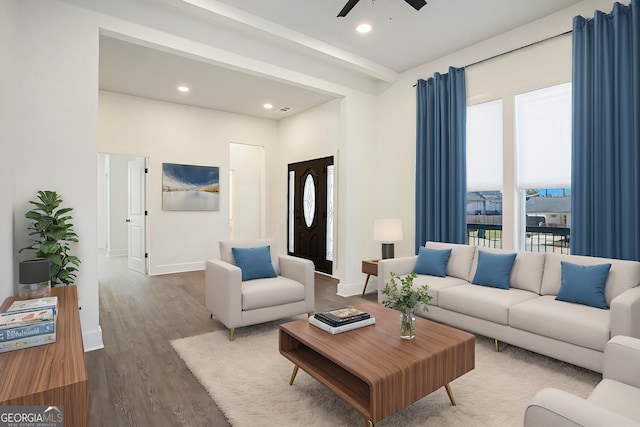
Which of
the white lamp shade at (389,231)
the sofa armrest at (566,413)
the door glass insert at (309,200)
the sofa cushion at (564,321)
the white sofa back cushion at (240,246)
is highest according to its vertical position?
the door glass insert at (309,200)

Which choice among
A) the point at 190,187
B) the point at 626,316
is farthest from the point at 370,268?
the point at 190,187

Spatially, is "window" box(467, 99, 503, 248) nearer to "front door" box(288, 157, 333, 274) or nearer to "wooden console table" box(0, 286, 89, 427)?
"front door" box(288, 157, 333, 274)

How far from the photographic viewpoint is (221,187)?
6.82 m

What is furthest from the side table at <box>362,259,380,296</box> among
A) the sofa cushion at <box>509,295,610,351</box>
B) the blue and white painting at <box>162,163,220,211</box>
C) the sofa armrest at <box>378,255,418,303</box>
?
the blue and white painting at <box>162,163,220,211</box>

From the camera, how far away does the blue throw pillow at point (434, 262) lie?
389 cm

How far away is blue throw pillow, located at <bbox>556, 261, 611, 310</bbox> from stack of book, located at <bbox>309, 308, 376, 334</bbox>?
5.44 feet

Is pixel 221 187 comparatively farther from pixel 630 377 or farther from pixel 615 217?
pixel 630 377

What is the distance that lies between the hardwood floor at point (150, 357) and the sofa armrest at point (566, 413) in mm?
1586

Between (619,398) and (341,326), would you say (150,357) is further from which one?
(619,398)

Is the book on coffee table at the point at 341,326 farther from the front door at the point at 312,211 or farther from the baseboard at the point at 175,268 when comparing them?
the baseboard at the point at 175,268

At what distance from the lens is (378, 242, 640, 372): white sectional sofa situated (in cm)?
238

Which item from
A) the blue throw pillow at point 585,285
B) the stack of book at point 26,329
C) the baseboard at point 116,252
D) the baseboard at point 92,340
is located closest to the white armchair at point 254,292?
the baseboard at point 92,340

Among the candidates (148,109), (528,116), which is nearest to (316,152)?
(148,109)

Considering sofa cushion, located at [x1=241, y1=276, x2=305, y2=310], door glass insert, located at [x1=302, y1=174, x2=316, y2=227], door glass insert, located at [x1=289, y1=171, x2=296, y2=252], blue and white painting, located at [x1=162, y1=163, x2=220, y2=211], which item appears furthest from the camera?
door glass insert, located at [x1=289, y1=171, x2=296, y2=252]
